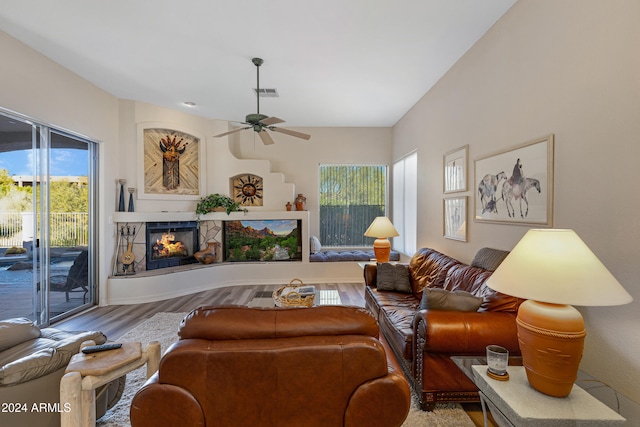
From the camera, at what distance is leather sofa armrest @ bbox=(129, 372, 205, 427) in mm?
1104

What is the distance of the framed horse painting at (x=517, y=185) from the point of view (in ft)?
6.84

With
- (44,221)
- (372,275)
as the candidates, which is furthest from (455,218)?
(44,221)

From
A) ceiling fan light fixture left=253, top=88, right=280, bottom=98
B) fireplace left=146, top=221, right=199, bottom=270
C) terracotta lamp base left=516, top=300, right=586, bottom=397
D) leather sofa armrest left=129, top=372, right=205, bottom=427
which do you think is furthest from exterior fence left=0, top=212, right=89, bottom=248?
A: terracotta lamp base left=516, top=300, right=586, bottom=397

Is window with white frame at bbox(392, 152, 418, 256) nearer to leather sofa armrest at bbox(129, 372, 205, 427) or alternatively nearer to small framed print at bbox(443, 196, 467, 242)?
small framed print at bbox(443, 196, 467, 242)

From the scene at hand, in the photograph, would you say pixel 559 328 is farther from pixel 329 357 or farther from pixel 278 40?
pixel 278 40

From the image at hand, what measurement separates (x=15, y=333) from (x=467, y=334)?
3.02 meters

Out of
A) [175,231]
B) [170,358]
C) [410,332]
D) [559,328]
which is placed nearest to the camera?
[170,358]

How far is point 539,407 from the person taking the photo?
1.25 m

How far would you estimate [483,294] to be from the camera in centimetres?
219

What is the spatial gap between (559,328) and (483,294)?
98cm

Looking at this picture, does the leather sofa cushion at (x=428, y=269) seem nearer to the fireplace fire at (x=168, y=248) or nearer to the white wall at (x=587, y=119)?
the white wall at (x=587, y=119)

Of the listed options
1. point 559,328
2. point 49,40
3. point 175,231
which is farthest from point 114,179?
point 559,328

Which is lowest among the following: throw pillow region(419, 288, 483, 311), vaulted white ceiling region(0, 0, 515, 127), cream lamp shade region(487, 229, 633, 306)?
throw pillow region(419, 288, 483, 311)

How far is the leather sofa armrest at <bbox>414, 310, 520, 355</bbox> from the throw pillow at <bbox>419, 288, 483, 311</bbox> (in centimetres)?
12
